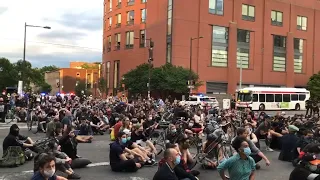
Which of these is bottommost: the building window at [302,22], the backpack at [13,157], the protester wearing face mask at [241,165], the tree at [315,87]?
the backpack at [13,157]

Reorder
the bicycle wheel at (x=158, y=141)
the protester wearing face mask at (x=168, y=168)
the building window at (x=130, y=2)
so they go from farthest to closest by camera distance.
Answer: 1. the building window at (x=130, y=2)
2. the bicycle wheel at (x=158, y=141)
3. the protester wearing face mask at (x=168, y=168)

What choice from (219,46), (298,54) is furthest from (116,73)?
(298,54)

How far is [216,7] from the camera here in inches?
2329

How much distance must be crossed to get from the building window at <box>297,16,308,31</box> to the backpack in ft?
215

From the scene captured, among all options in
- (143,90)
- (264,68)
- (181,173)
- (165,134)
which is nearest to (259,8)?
(264,68)

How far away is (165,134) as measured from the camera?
41.6 feet

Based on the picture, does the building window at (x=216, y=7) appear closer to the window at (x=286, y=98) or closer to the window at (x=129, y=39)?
the window at (x=129, y=39)

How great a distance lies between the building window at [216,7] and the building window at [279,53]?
12.1m

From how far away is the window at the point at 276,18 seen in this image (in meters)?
65.2

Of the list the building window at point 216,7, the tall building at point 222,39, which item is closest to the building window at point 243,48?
the tall building at point 222,39

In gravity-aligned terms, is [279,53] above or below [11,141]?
above

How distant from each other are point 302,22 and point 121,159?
66376 millimetres

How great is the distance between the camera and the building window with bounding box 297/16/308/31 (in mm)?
68938

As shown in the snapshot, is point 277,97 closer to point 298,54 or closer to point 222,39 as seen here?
point 222,39
